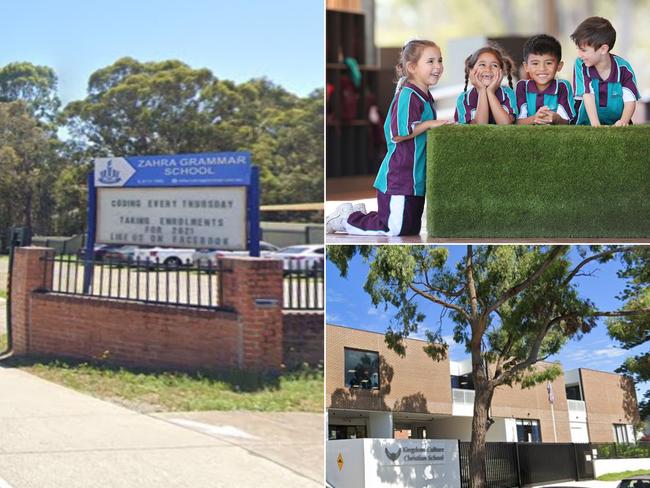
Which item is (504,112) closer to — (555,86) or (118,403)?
(555,86)

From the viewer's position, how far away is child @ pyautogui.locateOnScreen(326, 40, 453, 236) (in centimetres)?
190

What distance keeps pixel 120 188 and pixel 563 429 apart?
461 centimetres

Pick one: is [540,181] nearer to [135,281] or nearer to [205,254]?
[205,254]

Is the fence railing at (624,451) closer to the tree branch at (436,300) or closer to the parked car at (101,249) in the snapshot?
the tree branch at (436,300)

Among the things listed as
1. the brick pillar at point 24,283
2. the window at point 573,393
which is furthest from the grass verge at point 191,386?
the window at point 573,393

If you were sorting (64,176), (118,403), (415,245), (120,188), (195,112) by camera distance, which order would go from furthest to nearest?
1. (195,112)
2. (64,176)
3. (120,188)
4. (118,403)
5. (415,245)

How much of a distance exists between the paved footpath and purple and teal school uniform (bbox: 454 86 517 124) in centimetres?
286

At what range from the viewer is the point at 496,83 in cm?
185

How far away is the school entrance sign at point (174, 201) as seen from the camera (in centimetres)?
571

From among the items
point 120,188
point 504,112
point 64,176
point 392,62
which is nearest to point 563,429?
point 504,112

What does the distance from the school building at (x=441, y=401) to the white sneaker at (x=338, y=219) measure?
0.25m

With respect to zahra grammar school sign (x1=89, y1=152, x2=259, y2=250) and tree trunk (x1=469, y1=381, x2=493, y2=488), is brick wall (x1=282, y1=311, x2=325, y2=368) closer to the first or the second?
zahra grammar school sign (x1=89, y1=152, x2=259, y2=250)

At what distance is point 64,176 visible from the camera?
23.0 feet

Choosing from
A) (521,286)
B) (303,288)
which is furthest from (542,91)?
(303,288)
